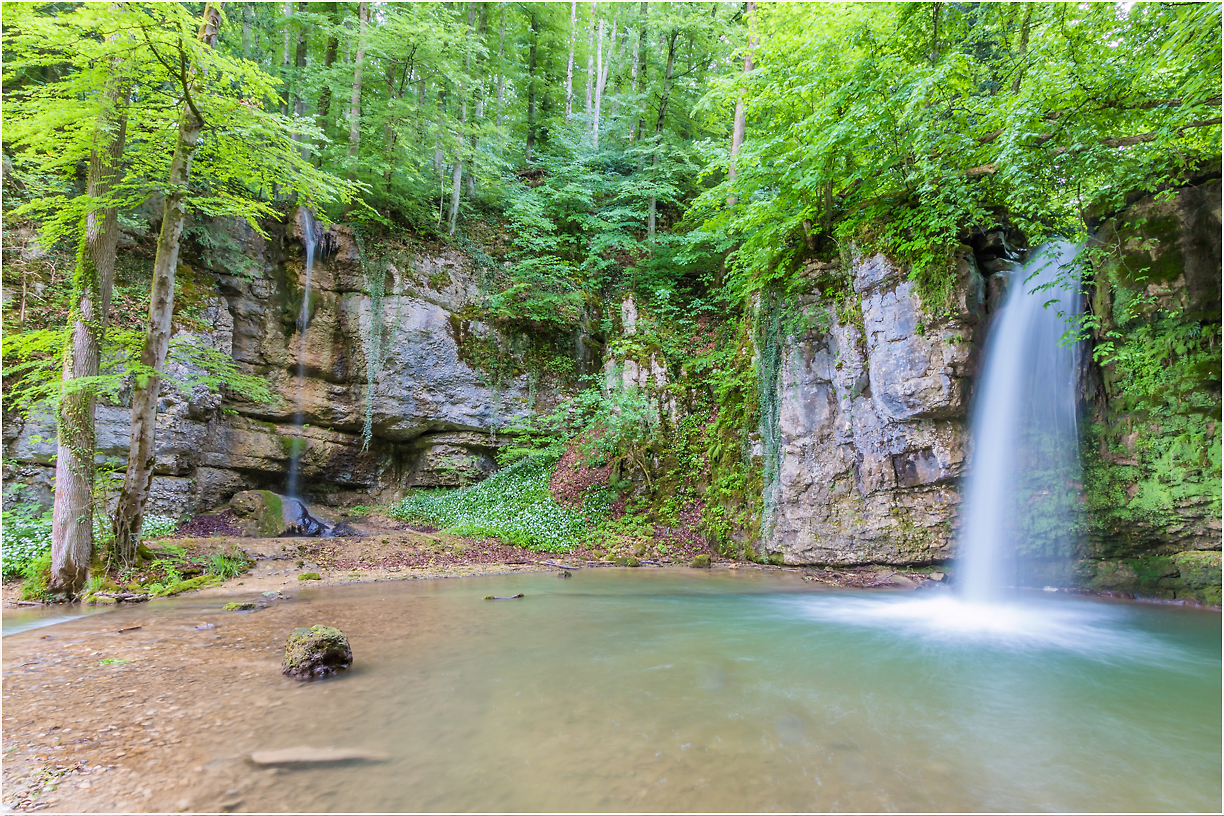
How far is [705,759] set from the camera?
280 centimetres

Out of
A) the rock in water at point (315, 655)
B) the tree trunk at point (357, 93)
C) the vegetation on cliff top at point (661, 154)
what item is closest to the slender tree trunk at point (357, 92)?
the tree trunk at point (357, 93)

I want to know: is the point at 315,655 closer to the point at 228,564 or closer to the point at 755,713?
the point at 755,713

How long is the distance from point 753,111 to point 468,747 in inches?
430

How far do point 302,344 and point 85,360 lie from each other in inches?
263

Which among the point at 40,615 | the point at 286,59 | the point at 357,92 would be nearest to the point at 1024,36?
the point at 357,92

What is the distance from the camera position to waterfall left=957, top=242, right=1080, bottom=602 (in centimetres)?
766

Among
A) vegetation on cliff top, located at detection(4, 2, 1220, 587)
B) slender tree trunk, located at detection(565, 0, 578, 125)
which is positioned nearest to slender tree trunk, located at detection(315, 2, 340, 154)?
vegetation on cliff top, located at detection(4, 2, 1220, 587)

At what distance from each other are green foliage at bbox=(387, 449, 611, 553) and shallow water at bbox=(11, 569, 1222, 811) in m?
5.22

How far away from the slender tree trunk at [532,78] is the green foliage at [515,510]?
1314 centimetres

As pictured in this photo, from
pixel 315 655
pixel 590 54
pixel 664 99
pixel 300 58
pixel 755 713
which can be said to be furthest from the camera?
pixel 590 54

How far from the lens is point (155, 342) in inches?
283

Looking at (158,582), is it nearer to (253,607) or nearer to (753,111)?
(253,607)

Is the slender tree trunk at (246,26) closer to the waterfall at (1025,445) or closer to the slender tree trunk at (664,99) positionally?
the slender tree trunk at (664,99)

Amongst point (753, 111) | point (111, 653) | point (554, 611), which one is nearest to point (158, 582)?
point (111, 653)
